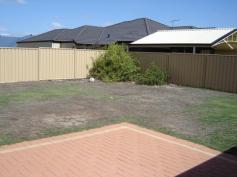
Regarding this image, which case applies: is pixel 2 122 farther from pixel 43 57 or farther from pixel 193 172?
pixel 43 57

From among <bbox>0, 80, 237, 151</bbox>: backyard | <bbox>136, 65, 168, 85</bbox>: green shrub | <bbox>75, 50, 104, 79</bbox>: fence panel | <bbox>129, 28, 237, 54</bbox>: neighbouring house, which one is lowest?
<bbox>0, 80, 237, 151</bbox>: backyard

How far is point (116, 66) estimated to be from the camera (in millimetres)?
17359

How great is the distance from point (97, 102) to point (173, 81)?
6.87 meters

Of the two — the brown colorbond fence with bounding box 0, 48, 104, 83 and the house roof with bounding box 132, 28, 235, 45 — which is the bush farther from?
the house roof with bounding box 132, 28, 235, 45

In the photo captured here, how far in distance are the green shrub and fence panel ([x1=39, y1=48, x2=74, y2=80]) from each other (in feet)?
12.5

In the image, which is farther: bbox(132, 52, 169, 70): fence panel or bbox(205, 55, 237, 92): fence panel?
bbox(132, 52, 169, 70): fence panel

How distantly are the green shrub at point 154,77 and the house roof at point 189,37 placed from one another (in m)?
5.85

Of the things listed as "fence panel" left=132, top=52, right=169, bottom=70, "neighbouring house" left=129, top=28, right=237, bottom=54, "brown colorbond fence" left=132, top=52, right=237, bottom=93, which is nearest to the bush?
"fence panel" left=132, top=52, right=169, bottom=70

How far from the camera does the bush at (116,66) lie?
17.3 m

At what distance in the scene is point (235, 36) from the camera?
2316 cm

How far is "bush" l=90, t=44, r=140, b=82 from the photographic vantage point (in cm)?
1733

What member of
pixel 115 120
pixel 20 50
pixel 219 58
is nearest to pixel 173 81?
pixel 219 58

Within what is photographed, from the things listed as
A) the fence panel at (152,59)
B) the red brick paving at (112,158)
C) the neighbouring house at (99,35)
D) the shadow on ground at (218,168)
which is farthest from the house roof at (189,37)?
the shadow on ground at (218,168)

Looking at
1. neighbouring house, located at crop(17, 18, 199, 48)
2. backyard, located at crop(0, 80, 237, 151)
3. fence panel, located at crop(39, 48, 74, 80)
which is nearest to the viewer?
backyard, located at crop(0, 80, 237, 151)
